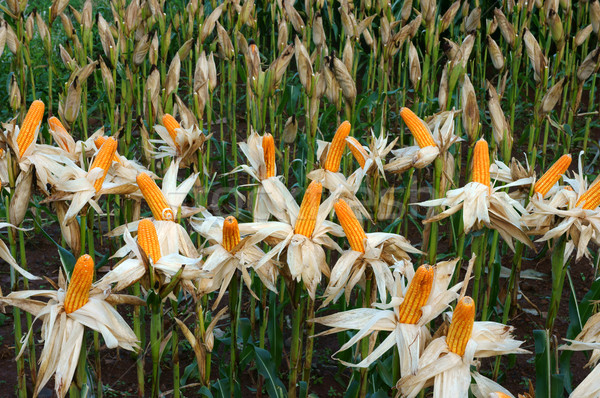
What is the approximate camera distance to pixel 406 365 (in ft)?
4.95

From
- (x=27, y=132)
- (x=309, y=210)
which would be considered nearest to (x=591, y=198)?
(x=309, y=210)

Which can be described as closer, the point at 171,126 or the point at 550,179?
the point at 550,179

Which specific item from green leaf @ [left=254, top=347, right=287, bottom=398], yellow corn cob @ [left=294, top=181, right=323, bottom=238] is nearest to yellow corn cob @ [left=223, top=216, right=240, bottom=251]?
yellow corn cob @ [left=294, top=181, right=323, bottom=238]

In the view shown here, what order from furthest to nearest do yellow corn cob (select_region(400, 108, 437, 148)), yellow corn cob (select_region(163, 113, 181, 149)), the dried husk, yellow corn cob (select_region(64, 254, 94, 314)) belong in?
the dried husk
yellow corn cob (select_region(163, 113, 181, 149))
yellow corn cob (select_region(400, 108, 437, 148))
yellow corn cob (select_region(64, 254, 94, 314))

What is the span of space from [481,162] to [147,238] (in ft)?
3.38

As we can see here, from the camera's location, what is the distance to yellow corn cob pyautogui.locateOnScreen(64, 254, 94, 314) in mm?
1396

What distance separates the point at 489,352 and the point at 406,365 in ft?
0.64

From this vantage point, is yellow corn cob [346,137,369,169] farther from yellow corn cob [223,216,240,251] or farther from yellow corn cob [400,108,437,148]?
yellow corn cob [223,216,240,251]

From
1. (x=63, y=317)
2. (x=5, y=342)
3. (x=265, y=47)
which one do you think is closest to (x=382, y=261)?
(x=63, y=317)

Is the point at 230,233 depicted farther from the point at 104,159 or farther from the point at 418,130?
the point at 418,130

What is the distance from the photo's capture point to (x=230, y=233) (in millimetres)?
1721

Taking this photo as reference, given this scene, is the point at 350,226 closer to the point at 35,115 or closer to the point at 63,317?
the point at 63,317

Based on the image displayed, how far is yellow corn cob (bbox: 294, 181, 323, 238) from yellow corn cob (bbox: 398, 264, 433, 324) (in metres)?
0.34

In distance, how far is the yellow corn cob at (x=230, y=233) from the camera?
1695mm
